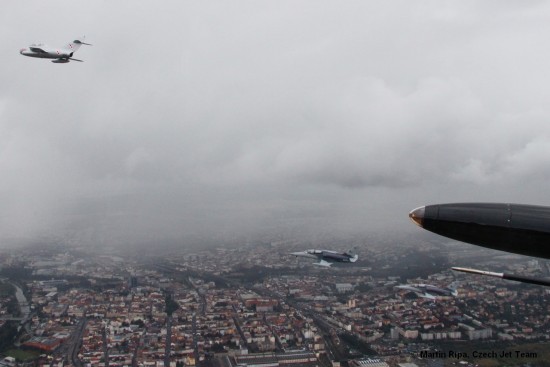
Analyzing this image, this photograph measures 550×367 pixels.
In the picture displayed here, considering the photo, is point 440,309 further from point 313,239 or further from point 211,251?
point 211,251

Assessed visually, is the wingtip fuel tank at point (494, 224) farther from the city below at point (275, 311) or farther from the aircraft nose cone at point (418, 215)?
the city below at point (275, 311)

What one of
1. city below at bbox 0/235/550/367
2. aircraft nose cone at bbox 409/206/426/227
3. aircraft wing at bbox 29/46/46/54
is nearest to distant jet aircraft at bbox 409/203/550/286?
aircraft nose cone at bbox 409/206/426/227

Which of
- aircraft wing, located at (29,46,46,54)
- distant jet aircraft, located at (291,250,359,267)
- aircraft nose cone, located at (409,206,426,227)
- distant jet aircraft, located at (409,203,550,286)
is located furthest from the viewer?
distant jet aircraft, located at (291,250,359,267)

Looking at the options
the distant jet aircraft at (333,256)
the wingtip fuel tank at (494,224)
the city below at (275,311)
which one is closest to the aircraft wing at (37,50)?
the city below at (275,311)

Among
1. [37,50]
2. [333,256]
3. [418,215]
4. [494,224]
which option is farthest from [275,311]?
[494,224]

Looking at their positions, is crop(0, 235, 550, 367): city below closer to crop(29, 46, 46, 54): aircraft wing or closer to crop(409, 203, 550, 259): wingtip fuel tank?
crop(29, 46, 46, 54): aircraft wing

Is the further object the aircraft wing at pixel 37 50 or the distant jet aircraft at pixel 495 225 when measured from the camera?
the aircraft wing at pixel 37 50
